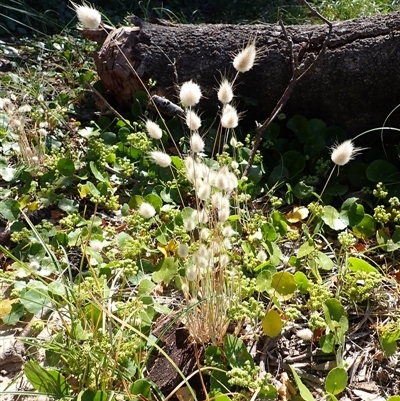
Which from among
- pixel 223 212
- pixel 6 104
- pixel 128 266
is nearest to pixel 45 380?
pixel 128 266

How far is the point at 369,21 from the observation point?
2.62 meters

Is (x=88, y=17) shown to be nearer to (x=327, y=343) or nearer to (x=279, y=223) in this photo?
(x=279, y=223)

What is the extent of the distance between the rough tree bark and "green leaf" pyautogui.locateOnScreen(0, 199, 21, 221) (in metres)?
A: 0.79

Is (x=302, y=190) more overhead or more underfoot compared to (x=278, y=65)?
more underfoot

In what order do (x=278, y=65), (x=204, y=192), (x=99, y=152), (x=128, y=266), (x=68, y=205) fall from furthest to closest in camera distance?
(x=278, y=65), (x=99, y=152), (x=68, y=205), (x=128, y=266), (x=204, y=192)

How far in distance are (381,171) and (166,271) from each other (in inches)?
42.2

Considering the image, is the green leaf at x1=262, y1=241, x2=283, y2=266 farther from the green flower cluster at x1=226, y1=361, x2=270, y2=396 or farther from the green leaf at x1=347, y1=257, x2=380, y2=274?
the green flower cluster at x1=226, y1=361, x2=270, y2=396

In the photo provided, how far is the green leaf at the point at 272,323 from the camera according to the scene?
1754mm

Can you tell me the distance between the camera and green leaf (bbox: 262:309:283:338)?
1754mm

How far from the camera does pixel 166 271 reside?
202cm

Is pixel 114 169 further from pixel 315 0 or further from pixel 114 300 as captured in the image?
pixel 315 0

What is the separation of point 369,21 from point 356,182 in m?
0.78

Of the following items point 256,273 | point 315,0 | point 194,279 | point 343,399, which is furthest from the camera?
point 315,0

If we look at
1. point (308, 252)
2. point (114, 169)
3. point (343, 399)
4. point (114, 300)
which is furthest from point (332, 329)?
point (114, 169)
